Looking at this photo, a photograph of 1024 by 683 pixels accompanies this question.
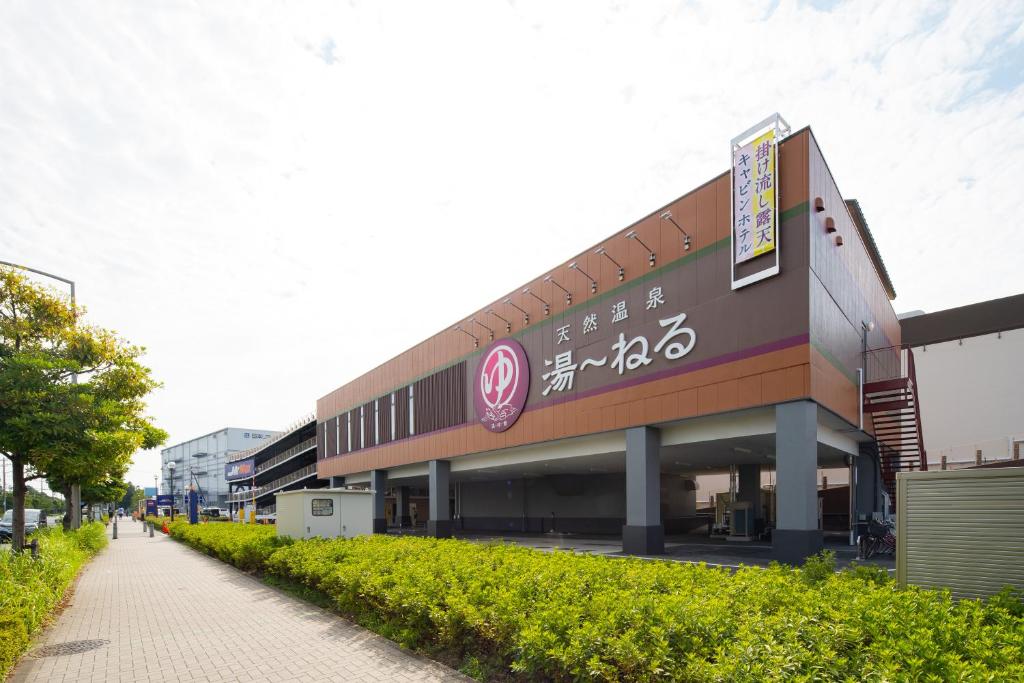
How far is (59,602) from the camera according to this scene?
12234 millimetres

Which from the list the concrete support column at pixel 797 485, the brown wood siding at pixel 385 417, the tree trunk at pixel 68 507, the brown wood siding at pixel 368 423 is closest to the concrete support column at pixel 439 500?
the brown wood siding at pixel 385 417

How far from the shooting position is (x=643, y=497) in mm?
A: 18234

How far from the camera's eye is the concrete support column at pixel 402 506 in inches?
1870

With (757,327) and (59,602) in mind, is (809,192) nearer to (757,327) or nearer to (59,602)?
(757,327)

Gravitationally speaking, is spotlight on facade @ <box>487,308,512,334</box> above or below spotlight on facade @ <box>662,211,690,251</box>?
below

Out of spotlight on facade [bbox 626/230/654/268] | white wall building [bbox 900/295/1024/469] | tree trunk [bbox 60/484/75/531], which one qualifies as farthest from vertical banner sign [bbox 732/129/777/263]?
tree trunk [bbox 60/484/75/531]

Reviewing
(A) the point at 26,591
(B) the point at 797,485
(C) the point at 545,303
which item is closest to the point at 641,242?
(C) the point at 545,303

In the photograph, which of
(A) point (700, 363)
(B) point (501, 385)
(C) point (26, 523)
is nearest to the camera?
(A) point (700, 363)

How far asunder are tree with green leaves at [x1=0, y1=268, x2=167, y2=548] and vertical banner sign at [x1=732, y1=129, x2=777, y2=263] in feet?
51.4

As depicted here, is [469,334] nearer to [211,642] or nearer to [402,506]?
[211,642]

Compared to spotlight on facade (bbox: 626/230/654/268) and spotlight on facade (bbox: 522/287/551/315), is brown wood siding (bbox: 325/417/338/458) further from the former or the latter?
spotlight on facade (bbox: 626/230/654/268)

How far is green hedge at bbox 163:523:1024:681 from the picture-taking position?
14.2ft

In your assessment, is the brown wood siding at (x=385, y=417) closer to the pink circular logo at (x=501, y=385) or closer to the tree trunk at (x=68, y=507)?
the pink circular logo at (x=501, y=385)

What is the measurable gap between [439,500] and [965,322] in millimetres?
30652
